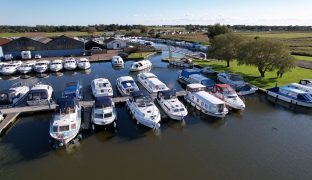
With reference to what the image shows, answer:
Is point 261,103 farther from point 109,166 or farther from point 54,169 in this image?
point 54,169

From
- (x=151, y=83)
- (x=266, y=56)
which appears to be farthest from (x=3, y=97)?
(x=266, y=56)

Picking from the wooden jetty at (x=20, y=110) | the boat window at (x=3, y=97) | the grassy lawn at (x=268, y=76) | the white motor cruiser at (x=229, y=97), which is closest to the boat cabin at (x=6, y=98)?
the boat window at (x=3, y=97)

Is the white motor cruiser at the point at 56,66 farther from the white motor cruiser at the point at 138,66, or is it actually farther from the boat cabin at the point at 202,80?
the boat cabin at the point at 202,80

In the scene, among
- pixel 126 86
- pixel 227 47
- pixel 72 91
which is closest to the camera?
pixel 72 91

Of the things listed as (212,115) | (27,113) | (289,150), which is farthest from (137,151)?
(27,113)

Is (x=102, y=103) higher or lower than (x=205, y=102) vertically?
higher

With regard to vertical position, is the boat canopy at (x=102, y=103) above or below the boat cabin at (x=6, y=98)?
above

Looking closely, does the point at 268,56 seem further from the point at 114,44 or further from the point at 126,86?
the point at 114,44
